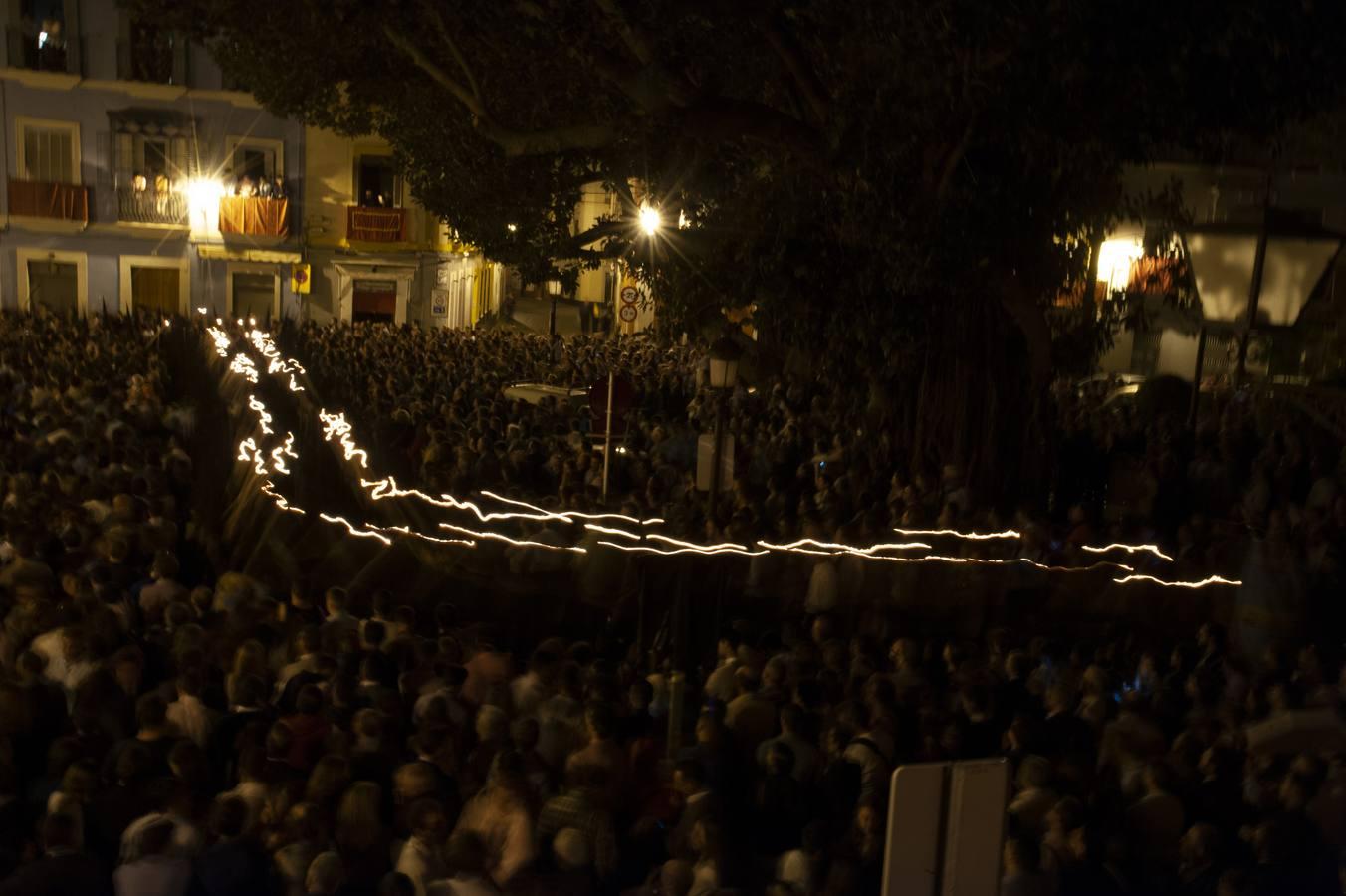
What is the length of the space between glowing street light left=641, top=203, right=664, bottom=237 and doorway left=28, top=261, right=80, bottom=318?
1908 cm

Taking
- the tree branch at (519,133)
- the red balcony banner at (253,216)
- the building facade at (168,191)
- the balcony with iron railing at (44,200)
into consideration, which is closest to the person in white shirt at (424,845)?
the tree branch at (519,133)

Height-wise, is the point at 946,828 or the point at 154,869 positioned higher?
the point at 946,828

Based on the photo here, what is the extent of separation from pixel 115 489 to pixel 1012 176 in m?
7.20

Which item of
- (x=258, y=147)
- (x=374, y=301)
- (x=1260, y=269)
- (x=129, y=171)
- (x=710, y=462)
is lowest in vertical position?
(x=710, y=462)

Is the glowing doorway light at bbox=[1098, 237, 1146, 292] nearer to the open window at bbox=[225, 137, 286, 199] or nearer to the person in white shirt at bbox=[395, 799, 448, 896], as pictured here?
the person in white shirt at bbox=[395, 799, 448, 896]

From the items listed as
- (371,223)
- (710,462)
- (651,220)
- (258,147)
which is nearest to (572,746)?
(710,462)

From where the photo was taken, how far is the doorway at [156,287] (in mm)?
33562

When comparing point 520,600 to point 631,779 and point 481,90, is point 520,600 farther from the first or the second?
point 481,90

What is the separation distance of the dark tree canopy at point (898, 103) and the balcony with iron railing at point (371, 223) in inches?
676

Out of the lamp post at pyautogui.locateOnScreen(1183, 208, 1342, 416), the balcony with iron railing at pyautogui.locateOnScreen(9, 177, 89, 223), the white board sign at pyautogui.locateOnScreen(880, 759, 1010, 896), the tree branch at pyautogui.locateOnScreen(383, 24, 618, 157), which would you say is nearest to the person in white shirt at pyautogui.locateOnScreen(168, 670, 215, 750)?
the white board sign at pyautogui.locateOnScreen(880, 759, 1010, 896)

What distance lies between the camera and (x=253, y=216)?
32969mm

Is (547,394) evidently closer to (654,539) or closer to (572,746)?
(654,539)

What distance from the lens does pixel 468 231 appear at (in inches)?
780

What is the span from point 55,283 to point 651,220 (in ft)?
66.1
